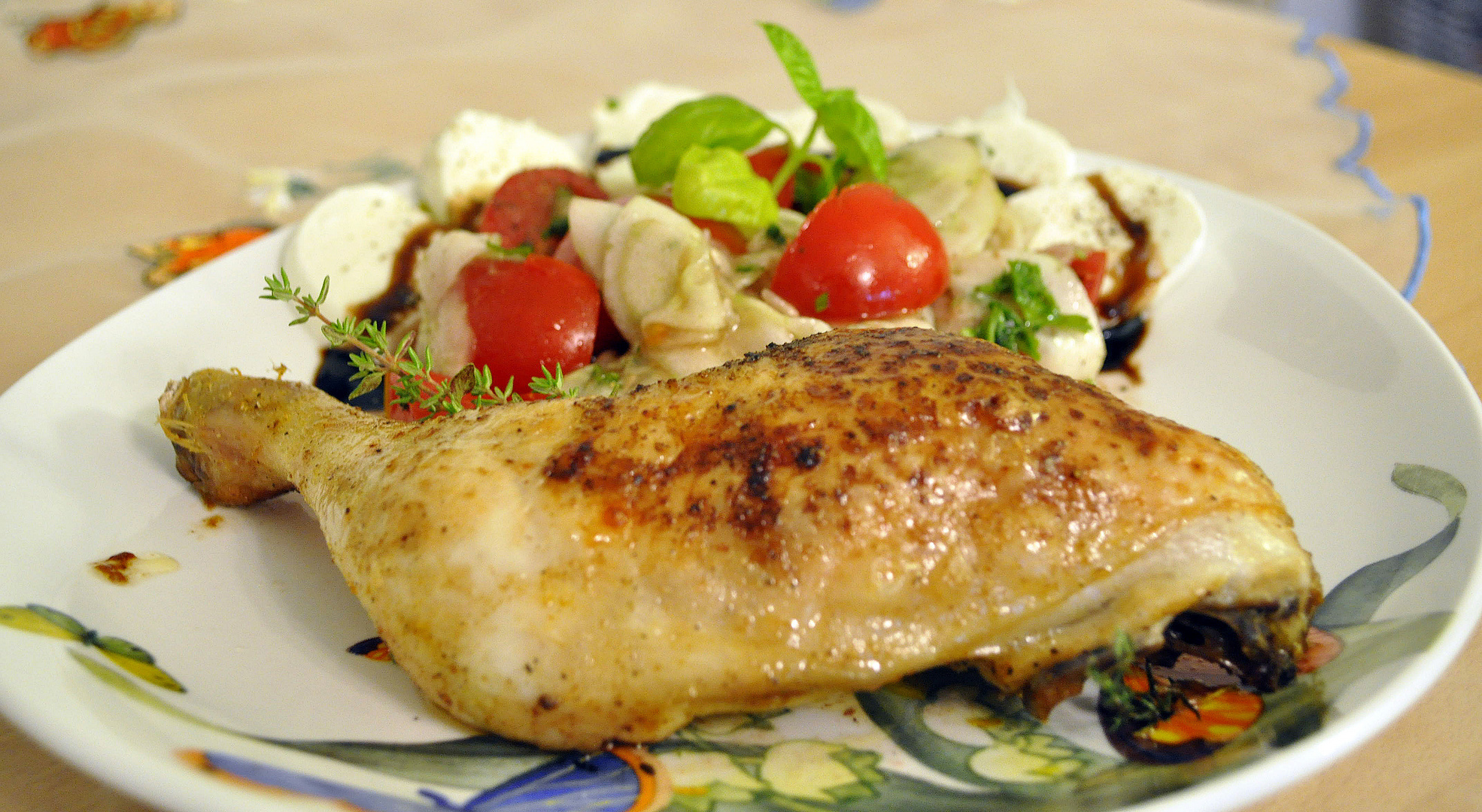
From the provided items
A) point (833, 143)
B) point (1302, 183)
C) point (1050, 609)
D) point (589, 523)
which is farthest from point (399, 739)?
point (1302, 183)

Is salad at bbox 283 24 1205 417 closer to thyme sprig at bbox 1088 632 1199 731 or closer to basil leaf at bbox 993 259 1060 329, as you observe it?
basil leaf at bbox 993 259 1060 329

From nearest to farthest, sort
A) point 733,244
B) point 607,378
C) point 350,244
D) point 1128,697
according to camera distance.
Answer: point 1128,697 < point 607,378 < point 733,244 < point 350,244

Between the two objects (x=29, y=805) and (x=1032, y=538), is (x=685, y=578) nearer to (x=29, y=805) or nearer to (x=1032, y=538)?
(x=1032, y=538)

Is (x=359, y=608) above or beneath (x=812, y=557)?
beneath

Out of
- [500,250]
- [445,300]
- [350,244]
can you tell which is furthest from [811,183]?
[350,244]

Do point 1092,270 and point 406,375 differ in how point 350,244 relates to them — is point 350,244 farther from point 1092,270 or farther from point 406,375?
point 1092,270

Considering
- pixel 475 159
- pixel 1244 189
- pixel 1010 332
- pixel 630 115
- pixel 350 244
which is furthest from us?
pixel 1244 189

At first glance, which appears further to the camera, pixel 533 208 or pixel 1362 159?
pixel 1362 159
